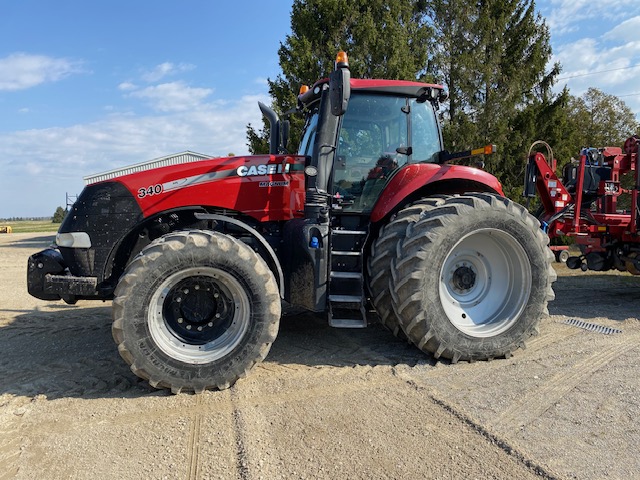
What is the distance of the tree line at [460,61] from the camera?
12242 mm

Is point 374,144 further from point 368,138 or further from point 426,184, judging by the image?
point 426,184

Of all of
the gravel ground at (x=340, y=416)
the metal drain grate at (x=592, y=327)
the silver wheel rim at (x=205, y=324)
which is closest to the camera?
the gravel ground at (x=340, y=416)

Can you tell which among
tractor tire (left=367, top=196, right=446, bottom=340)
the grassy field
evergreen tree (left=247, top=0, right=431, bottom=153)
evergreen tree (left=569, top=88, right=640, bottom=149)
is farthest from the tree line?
the grassy field

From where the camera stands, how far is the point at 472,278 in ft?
14.3

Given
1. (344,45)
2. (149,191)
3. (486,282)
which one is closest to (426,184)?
(486,282)

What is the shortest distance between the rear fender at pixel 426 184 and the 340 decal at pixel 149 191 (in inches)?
76.8

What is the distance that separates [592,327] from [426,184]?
2.70 m

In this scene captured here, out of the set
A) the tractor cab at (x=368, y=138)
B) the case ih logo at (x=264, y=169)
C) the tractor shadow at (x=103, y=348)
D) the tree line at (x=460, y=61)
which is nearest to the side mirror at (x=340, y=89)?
the tractor cab at (x=368, y=138)

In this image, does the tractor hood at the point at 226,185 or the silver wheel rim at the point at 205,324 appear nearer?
the silver wheel rim at the point at 205,324

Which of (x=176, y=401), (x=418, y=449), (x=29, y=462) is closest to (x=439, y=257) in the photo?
(x=418, y=449)

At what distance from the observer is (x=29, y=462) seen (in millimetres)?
2629

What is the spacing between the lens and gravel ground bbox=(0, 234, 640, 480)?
2.55m

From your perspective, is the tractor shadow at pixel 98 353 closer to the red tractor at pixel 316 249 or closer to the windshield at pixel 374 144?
the red tractor at pixel 316 249

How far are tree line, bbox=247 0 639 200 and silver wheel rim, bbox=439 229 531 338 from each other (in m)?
7.91
